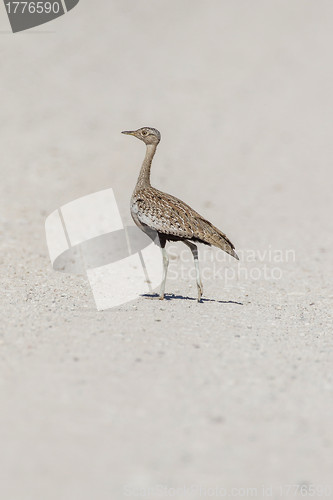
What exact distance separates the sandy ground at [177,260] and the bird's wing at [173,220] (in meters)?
0.99

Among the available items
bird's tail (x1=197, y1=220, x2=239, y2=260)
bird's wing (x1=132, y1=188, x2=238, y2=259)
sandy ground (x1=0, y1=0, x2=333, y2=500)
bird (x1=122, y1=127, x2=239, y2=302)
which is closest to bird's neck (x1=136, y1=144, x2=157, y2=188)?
bird (x1=122, y1=127, x2=239, y2=302)

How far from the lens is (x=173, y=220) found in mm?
9375

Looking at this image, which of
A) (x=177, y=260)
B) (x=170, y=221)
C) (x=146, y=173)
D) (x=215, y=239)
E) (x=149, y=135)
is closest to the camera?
(x=170, y=221)

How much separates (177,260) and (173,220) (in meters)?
4.62

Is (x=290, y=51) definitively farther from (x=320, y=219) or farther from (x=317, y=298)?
(x=317, y=298)

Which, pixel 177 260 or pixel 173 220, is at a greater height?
pixel 173 220

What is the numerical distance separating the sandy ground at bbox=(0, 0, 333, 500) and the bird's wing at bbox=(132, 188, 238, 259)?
989 mm

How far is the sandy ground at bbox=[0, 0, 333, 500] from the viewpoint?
17.2ft

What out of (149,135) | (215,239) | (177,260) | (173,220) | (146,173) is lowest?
(177,260)

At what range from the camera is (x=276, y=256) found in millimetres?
14578

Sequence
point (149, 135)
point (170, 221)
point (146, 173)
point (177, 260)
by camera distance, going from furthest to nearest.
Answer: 1. point (177, 260)
2. point (149, 135)
3. point (146, 173)
4. point (170, 221)

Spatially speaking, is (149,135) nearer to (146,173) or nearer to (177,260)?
(146,173)

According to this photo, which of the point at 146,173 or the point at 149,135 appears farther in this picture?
the point at 149,135

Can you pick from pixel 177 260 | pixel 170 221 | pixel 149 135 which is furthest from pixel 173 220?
pixel 177 260
